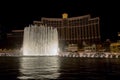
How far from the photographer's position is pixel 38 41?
69.1 meters

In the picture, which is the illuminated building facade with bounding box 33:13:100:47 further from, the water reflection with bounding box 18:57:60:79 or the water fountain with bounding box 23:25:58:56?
the water reflection with bounding box 18:57:60:79

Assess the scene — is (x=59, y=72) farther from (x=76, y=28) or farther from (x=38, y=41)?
(x=76, y=28)

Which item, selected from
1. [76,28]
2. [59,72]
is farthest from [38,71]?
[76,28]

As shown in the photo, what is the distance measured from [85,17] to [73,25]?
1048 cm

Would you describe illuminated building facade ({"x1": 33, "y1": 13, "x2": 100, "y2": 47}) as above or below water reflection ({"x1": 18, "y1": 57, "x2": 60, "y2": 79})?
above

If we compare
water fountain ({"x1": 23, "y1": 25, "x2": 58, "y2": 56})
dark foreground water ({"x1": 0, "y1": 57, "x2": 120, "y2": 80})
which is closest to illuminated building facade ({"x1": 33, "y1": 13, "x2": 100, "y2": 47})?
water fountain ({"x1": 23, "y1": 25, "x2": 58, "y2": 56})

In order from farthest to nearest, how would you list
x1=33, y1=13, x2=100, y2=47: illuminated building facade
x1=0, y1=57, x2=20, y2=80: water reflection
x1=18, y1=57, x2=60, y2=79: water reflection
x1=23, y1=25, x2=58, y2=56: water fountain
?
x1=33, y1=13, x2=100, y2=47: illuminated building facade → x1=23, y1=25, x2=58, y2=56: water fountain → x1=18, y1=57, x2=60, y2=79: water reflection → x1=0, y1=57, x2=20, y2=80: water reflection

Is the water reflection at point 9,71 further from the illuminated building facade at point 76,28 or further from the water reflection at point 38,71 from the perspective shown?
the illuminated building facade at point 76,28

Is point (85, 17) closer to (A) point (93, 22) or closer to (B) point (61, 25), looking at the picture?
(A) point (93, 22)

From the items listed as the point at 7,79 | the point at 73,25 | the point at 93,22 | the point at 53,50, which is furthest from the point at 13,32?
the point at 7,79

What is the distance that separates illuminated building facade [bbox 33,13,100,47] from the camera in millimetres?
138750

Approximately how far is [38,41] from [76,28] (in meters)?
81.5

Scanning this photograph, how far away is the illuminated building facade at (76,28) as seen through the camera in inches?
5463

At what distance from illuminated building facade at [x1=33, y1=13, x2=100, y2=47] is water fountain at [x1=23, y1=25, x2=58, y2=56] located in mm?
66313
